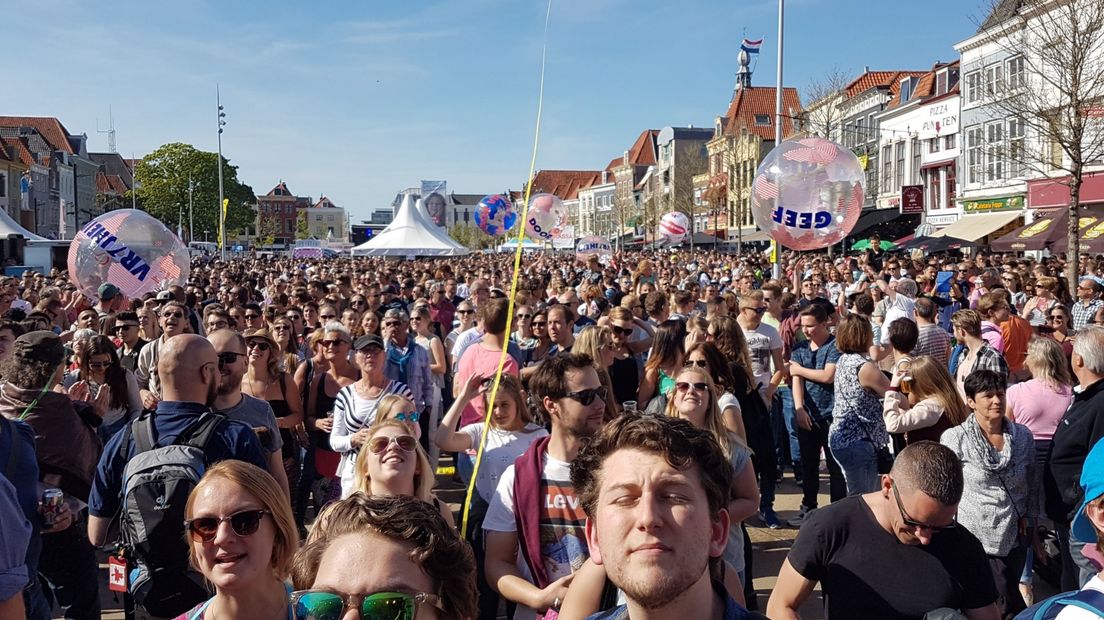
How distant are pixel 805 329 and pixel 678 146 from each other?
76.5 m

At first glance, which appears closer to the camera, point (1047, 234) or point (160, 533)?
point (160, 533)

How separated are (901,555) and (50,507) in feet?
10.3

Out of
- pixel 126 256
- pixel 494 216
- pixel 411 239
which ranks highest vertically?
pixel 494 216

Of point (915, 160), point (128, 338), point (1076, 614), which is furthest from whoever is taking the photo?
point (915, 160)

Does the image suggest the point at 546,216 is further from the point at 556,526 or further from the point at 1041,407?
the point at 556,526

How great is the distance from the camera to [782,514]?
6.99m

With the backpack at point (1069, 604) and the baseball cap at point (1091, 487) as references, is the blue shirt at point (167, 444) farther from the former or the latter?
the baseball cap at point (1091, 487)

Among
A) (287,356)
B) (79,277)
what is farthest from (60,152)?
(287,356)

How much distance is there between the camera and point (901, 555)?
2963mm

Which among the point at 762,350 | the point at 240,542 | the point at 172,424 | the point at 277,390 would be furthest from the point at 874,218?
the point at 240,542

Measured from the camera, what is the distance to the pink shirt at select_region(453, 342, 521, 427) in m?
5.61

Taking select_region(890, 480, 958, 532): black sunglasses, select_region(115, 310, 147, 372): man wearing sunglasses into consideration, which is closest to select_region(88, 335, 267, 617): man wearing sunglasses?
select_region(890, 480, 958, 532): black sunglasses

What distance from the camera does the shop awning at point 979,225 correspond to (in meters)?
31.6

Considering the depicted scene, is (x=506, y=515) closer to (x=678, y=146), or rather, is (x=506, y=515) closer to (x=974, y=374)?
(x=974, y=374)
